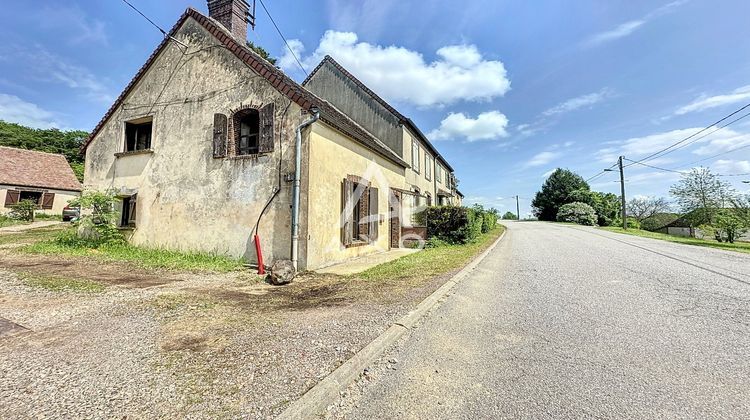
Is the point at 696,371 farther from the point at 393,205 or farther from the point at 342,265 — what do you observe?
the point at 393,205

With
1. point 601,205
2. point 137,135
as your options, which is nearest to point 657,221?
point 601,205

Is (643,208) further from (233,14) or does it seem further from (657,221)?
(233,14)

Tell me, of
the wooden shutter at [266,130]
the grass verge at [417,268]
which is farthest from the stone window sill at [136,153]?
the grass verge at [417,268]

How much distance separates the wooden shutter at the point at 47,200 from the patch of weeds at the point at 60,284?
1037 inches

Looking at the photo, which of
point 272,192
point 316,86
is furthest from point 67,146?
point 272,192

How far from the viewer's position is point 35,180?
24.3 metres

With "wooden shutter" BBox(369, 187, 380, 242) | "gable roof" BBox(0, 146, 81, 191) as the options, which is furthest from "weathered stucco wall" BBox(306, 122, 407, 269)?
"gable roof" BBox(0, 146, 81, 191)

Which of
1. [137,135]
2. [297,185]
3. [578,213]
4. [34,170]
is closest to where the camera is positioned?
[297,185]

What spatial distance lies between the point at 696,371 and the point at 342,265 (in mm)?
7052

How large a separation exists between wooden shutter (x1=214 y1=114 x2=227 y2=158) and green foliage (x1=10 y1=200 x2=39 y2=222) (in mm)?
21585

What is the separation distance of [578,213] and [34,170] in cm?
5583

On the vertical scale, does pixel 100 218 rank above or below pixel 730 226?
above

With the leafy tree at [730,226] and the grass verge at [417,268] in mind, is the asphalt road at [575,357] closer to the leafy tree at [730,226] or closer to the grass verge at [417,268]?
the grass verge at [417,268]

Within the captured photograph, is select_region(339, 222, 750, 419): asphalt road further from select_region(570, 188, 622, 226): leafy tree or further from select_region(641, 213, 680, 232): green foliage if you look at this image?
select_region(641, 213, 680, 232): green foliage
